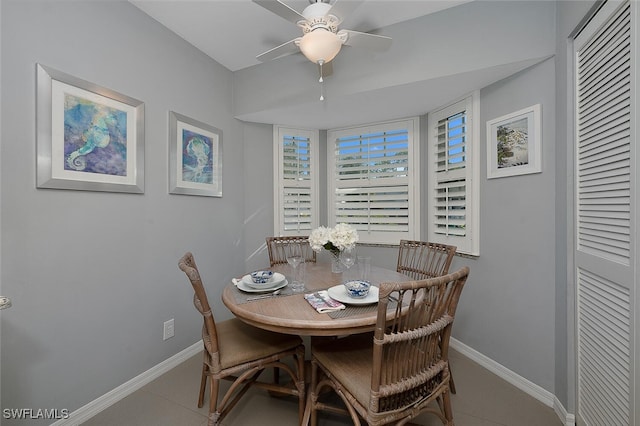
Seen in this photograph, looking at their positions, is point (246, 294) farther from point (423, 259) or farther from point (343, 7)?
point (343, 7)

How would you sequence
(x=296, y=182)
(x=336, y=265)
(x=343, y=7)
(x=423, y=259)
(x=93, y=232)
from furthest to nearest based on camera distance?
(x=296, y=182)
(x=423, y=259)
(x=336, y=265)
(x=93, y=232)
(x=343, y=7)

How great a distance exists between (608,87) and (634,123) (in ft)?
0.99

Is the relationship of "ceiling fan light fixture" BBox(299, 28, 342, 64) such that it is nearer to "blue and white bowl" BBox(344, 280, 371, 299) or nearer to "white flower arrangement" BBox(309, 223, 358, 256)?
"white flower arrangement" BBox(309, 223, 358, 256)

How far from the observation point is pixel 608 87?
1.28 metres

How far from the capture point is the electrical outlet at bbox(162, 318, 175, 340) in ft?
7.02

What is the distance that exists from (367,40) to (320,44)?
384 millimetres

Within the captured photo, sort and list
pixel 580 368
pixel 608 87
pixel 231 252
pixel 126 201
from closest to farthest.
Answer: pixel 608 87
pixel 580 368
pixel 126 201
pixel 231 252

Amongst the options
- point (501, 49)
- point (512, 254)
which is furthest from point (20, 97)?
point (512, 254)

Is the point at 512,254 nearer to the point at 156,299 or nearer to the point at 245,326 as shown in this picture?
the point at 245,326

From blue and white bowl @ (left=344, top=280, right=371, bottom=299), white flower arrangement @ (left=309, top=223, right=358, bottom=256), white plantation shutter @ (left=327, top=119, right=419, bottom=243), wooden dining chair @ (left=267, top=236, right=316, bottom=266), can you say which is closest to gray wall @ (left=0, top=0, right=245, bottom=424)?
wooden dining chair @ (left=267, top=236, right=316, bottom=266)

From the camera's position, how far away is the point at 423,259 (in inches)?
92.4

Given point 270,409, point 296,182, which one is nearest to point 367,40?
point 296,182

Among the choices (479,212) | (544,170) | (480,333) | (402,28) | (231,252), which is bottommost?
(480,333)

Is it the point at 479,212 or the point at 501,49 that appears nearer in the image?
the point at 501,49
